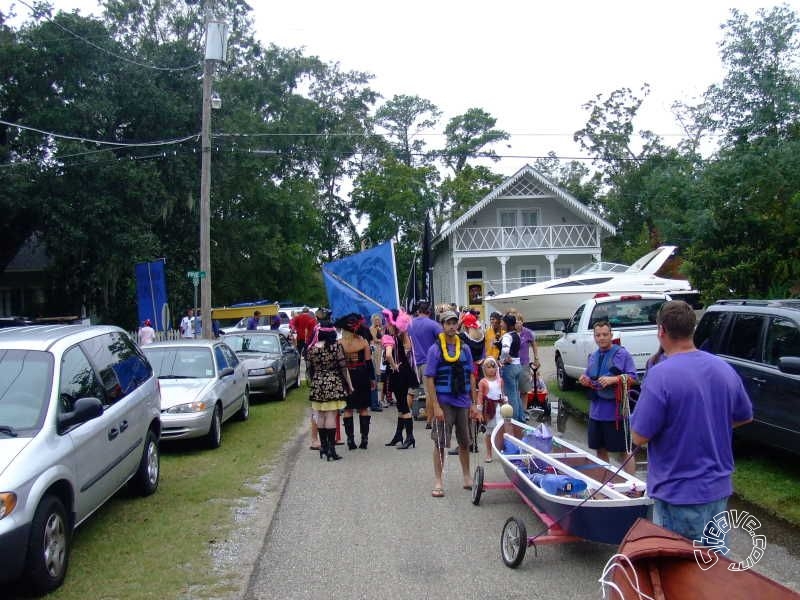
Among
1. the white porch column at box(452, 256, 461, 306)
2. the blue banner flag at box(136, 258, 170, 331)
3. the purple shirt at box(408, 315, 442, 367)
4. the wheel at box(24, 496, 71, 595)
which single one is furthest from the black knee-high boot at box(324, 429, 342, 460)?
the white porch column at box(452, 256, 461, 306)

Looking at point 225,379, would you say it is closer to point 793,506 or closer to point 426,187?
point 793,506

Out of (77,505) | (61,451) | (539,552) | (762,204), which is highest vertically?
(762,204)

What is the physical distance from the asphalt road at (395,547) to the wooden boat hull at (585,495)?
370 millimetres

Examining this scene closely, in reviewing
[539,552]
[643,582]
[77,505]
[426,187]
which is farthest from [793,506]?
[426,187]

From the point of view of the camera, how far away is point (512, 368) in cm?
1062

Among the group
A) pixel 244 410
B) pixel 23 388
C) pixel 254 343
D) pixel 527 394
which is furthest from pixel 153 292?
pixel 23 388

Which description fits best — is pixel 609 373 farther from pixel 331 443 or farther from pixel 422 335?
pixel 331 443

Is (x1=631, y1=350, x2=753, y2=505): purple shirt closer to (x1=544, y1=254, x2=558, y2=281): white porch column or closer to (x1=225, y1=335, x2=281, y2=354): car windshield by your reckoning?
(x1=225, y1=335, x2=281, y2=354): car windshield

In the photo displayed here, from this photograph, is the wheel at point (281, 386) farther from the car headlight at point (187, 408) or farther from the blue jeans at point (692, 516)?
the blue jeans at point (692, 516)

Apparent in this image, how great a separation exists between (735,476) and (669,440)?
466 centimetres

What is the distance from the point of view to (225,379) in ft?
38.5

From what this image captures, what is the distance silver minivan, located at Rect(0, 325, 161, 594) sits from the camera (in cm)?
500

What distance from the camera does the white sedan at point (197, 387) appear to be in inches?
403

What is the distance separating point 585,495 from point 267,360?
11090mm
